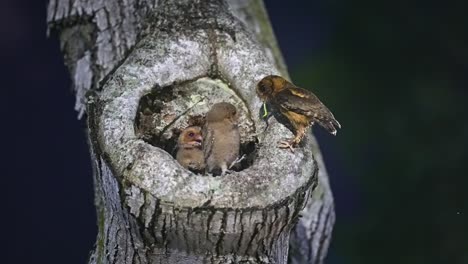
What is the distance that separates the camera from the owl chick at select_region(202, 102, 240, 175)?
332cm

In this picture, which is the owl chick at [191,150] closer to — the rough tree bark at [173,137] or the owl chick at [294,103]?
the rough tree bark at [173,137]

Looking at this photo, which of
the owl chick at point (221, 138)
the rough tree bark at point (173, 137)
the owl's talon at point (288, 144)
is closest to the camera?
the rough tree bark at point (173, 137)

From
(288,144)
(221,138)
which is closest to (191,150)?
(221,138)

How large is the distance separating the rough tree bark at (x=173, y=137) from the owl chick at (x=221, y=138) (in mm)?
67

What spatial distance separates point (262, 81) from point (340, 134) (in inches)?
132

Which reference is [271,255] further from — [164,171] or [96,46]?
[96,46]

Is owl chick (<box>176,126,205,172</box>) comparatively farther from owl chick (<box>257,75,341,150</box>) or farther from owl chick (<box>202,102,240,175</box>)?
owl chick (<box>257,75,341,150</box>)

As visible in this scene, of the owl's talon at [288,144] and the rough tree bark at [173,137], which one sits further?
the owl's talon at [288,144]

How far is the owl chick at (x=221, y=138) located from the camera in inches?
131

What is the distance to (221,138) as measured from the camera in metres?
3.40

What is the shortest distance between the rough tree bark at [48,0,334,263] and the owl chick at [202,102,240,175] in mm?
67

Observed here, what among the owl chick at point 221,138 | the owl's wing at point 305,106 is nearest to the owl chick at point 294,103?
the owl's wing at point 305,106

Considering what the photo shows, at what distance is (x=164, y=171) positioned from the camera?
9.93ft

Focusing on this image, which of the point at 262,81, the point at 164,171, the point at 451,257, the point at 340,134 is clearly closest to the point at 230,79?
the point at 262,81
